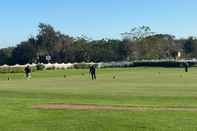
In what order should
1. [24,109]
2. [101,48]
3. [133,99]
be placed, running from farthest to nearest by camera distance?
[101,48], [133,99], [24,109]

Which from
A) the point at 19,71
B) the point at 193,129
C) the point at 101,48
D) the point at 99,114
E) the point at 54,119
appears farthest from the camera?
the point at 101,48

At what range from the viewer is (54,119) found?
22.6m

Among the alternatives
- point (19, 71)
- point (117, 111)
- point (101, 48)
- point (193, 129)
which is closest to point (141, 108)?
point (117, 111)

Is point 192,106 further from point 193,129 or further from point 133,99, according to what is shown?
point 193,129

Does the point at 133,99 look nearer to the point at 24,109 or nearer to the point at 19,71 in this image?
the point at 24,109

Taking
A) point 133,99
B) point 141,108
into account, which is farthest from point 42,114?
point 133,99

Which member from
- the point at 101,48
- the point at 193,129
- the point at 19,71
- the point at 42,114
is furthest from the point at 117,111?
the point at 101,48

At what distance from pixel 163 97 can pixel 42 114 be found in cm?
1249

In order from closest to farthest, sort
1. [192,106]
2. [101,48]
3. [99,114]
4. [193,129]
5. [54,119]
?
1. [193,129]
2. [54,119]
3. [99,114]
4. [192,106]
5. [101,48]

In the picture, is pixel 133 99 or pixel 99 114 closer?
pixel 99 114

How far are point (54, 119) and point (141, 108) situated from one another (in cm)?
577

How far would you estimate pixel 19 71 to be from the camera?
111875 mm

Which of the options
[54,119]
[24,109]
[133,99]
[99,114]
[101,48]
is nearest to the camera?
[54,119]

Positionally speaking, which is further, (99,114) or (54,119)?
(99,114)
